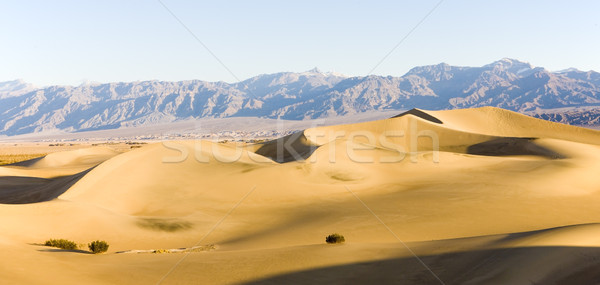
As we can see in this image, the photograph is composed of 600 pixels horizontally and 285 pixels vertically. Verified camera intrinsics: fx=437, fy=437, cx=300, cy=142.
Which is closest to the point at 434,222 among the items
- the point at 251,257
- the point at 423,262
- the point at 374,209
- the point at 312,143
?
the point at 374,209

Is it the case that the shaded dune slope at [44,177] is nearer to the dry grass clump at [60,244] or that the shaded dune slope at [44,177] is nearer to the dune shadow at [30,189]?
the dune shadow at [30,189]

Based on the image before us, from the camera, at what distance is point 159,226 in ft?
56.4

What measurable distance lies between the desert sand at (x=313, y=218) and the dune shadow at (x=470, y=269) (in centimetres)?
4

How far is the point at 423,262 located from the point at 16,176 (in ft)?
112

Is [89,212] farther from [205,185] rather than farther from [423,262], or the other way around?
[423,262]

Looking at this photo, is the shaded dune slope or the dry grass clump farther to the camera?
the shaded dune slope

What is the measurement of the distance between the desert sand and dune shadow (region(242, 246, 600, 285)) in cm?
4

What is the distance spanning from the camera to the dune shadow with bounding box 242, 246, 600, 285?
790 centimetres

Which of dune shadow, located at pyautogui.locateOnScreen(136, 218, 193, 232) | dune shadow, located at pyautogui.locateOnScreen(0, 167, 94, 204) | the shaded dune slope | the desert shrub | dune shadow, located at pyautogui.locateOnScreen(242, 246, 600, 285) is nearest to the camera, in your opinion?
dune shadow, located at pyautogui.locateOnScreen(242, 246, 600, 285)

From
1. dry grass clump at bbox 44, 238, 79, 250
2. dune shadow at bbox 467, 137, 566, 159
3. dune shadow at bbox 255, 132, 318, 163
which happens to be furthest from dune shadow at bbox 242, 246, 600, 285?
dune shadow at bbox 467, 137, 566, 159

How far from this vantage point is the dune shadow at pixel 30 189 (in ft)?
75.9

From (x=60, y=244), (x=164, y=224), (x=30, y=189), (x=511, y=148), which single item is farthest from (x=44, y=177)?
(x=511, y=148)

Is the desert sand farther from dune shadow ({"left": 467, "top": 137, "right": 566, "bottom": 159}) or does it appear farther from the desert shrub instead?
the desert shrub

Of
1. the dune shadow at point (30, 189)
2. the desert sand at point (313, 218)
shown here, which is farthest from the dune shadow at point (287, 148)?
the dune shadow at point (30, 189)
